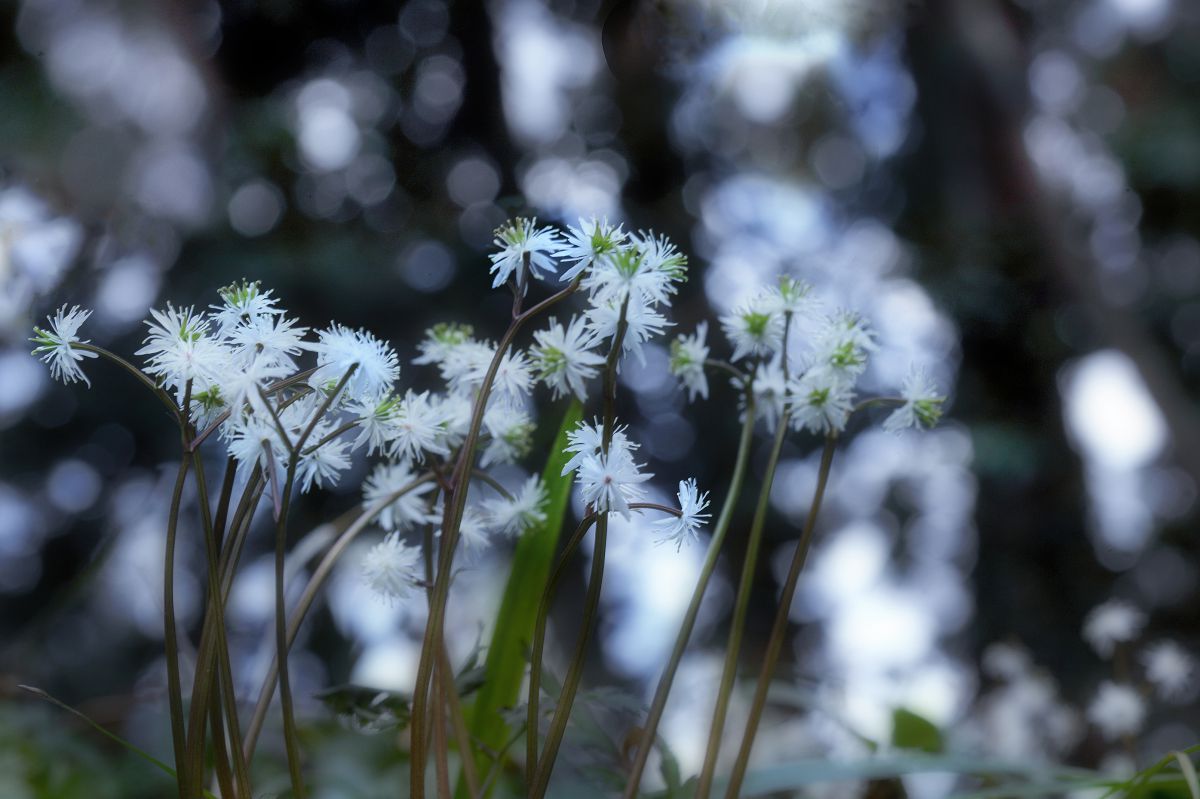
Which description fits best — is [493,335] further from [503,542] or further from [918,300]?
[918,300]

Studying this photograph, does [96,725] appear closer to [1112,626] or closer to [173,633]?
[173,633]

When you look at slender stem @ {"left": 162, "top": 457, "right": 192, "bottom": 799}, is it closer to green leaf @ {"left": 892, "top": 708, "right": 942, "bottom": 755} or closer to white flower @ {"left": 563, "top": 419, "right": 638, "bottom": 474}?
white flower @ {"left": 563, "top": 419, "right": 638, "bottom": 474}

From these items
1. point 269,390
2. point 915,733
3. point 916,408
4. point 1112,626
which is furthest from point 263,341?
point 1112,626

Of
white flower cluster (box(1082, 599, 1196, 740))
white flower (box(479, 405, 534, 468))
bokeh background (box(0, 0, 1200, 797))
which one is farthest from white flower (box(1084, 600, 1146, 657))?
white flower (box(479, 405, 534, 468))

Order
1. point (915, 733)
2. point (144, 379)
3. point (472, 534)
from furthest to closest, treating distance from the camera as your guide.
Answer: point (915, 733)
point (472, 534)
point (144, 379)

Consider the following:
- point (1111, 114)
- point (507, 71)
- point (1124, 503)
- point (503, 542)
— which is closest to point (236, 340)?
point (503, 542)

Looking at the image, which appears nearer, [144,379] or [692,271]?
[144,379]

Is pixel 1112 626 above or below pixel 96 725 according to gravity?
above

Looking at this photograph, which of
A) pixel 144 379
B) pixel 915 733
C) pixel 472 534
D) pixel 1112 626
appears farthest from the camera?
pixel 1112 626
